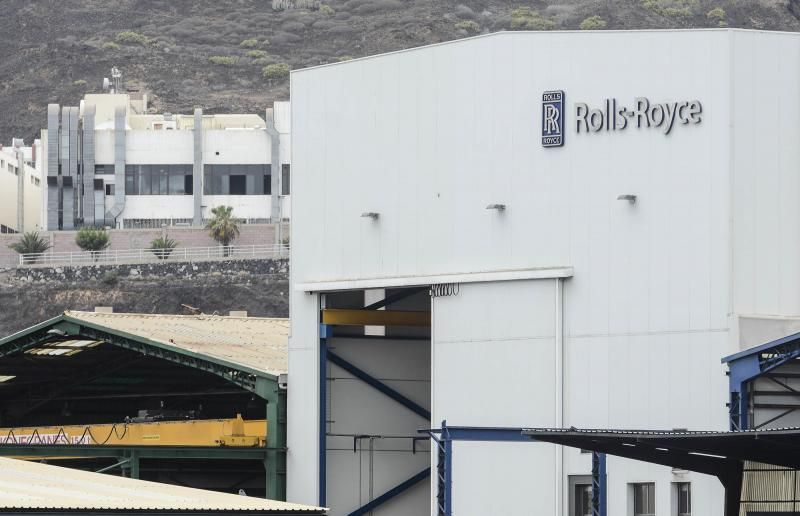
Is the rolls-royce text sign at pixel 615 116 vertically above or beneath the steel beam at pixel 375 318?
above

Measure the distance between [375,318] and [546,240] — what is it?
8.58m

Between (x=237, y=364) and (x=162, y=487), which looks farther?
(x=237, y=364)

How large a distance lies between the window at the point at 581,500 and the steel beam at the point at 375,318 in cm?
971

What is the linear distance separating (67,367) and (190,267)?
72.4 metres

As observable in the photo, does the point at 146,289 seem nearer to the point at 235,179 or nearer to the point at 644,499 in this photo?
the point at 235,179

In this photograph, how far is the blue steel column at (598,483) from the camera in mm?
39406

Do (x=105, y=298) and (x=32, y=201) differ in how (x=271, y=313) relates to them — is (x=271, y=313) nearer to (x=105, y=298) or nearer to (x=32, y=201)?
(x=105, y=298)

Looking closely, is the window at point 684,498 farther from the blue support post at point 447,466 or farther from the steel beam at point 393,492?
the steel beam at point 393,492

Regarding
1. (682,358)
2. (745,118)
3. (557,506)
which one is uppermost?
(745,118)

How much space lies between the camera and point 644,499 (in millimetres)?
43938

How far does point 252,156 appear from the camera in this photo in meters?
130

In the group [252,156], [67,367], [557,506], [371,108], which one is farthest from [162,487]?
[252,156]

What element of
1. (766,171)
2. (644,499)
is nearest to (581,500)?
(644,499)

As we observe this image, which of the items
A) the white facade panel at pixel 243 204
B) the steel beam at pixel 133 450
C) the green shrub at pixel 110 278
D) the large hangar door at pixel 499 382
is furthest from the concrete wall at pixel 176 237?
the large hangar door at pixel 499 382
